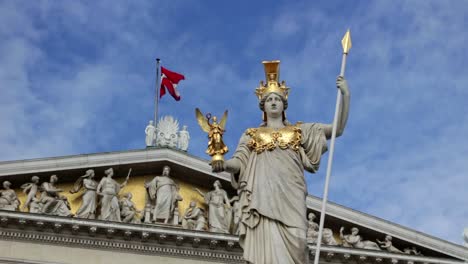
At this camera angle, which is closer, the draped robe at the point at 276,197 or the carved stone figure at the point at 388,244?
the draped robe at the point at 276,197

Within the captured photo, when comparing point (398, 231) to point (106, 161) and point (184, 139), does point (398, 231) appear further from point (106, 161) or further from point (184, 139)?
point (106, 161)

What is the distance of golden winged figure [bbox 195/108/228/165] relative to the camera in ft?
25.7

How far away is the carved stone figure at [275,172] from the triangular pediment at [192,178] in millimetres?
19391

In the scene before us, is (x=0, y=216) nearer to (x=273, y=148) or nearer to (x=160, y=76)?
(x=160, y=76)

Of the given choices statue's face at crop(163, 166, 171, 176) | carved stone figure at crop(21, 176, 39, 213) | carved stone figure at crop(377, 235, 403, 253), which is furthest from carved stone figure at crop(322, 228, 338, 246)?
carved stone figure at crop(21, 176, 39, 213)

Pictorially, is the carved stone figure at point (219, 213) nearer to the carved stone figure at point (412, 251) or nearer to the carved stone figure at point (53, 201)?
the carved stone figure at point (53, 201)

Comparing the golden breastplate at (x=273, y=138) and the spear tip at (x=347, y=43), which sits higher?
the spear tip at (x=347, y=43)

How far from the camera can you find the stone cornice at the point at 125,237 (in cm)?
2622

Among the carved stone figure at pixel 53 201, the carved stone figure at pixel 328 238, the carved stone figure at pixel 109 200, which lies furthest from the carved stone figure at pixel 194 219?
the carved stone figure at pixel 328 238

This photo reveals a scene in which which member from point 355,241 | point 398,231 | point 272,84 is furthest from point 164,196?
point 272,84

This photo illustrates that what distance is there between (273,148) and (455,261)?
21.3 m

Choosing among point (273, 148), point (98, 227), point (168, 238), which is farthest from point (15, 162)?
point (273, 148)

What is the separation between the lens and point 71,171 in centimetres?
2781

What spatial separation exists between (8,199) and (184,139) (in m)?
5.81
